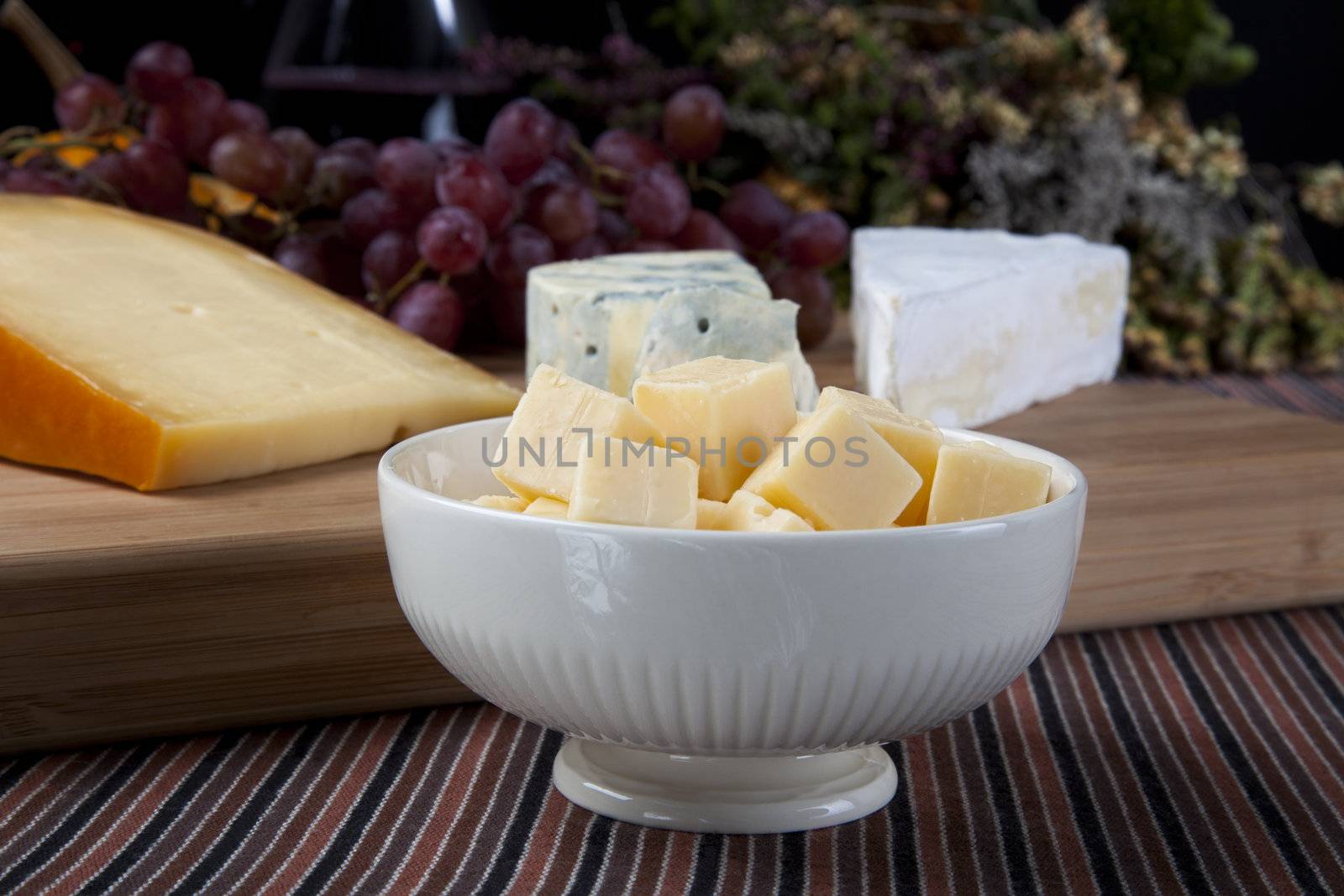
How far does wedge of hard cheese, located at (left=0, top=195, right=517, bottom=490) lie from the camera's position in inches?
36.3

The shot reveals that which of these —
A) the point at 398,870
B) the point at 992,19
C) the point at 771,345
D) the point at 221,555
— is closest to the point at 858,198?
the point at 992,19

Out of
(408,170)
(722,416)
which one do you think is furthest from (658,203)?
(722,416)

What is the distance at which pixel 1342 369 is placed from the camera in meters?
2.02

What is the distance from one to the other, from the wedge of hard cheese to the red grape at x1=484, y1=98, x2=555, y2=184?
10.6 inches

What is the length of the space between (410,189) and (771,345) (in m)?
0.52

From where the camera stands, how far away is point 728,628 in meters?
0.60

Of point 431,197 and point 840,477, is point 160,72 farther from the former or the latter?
point 840,477

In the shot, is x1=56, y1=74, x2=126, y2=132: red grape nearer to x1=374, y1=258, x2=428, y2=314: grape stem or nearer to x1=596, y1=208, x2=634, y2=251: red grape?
x1=374, y1=258, x2=428, y2=314: grape stem

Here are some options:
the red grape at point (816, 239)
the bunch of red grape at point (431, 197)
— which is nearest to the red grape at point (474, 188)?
the bunch of red grape at point (431, 197)

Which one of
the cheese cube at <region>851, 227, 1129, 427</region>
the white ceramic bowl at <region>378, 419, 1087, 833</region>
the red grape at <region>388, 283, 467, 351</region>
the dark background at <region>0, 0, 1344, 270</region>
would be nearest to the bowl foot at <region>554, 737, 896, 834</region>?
the white ceramic bowl at <region>378, 419, 1087, 833</region>

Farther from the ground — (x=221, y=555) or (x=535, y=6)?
(x=535, y=6)

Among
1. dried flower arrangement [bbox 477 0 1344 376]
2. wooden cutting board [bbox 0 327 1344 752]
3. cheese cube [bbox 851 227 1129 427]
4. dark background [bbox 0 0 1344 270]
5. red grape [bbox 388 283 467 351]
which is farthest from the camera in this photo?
dried flower arrangement [bbox 477 0 1344 376]

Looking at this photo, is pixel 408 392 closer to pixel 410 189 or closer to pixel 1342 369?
pixel 410 189

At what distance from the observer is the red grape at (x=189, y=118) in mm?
1421
